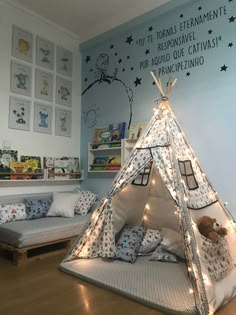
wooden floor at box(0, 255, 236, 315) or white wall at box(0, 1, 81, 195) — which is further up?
→ white wall at box(0, 1, 81, 195)

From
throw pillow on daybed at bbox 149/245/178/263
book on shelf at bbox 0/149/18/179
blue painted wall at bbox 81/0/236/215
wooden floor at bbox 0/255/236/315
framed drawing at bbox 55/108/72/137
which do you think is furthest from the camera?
framed drawing at bbox 55/108/72/137

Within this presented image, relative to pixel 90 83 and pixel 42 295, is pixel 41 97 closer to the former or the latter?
pixel 90 83

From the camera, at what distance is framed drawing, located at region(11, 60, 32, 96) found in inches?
157

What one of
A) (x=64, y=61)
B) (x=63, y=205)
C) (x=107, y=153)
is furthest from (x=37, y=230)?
(x=64, y=61)

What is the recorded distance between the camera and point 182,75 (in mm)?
3664

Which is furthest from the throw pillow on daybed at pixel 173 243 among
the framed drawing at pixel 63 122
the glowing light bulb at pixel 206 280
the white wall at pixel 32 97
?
the framed drawing at pixel 63 122

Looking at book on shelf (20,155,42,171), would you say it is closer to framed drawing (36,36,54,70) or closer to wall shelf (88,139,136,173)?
wall shelf (88,139,136,173)

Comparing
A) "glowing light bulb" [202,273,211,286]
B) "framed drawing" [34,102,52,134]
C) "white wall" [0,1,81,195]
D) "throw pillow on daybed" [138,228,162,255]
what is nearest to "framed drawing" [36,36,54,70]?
"white wall" [0,1,81,195]

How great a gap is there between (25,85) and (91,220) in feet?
7.62

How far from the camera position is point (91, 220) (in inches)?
117

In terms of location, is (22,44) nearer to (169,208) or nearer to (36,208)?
(36,208)

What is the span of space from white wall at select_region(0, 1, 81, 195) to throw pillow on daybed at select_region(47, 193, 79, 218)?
42 centimetres

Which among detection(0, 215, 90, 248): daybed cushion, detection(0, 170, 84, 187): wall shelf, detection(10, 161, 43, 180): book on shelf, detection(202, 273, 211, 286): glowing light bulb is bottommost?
detection(202, 273, 211, 286): glowing light bulb

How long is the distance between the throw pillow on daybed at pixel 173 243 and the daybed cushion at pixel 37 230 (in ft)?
3.95
